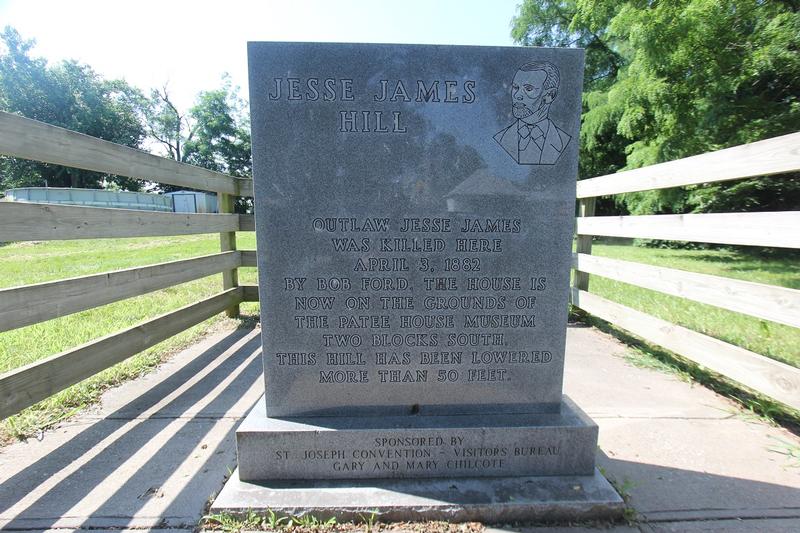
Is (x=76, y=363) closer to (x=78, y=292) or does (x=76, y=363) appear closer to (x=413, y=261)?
(x=78, y=292)

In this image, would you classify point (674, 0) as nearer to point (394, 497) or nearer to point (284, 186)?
point (284, 186)

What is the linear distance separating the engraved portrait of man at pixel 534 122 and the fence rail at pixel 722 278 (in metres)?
1.45

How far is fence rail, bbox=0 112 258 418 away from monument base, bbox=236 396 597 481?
138cm

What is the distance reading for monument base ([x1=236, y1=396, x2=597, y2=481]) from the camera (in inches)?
83.4

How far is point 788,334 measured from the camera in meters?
4.35

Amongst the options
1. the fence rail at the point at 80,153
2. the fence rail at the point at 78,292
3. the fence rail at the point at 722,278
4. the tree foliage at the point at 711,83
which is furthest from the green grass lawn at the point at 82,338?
the tree foliage at the point at 711,83

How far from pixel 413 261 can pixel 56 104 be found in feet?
198

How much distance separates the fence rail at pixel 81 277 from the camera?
2.26 meters

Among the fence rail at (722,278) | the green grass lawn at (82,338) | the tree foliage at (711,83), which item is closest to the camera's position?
A: the fence rail at (722,278)

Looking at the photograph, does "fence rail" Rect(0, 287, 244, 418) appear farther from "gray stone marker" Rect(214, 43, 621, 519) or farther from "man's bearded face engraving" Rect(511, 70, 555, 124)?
"man's bearded face engraving" Rect(511, 70, 555, 124)

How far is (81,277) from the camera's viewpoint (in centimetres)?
275

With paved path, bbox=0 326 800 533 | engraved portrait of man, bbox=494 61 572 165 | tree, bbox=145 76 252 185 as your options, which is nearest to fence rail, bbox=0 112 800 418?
paved path, bbox=0 326 800 533

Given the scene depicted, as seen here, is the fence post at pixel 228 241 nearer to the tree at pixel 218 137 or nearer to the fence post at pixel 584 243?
the fence post at pixel 584 243

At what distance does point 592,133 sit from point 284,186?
62.7 feet
